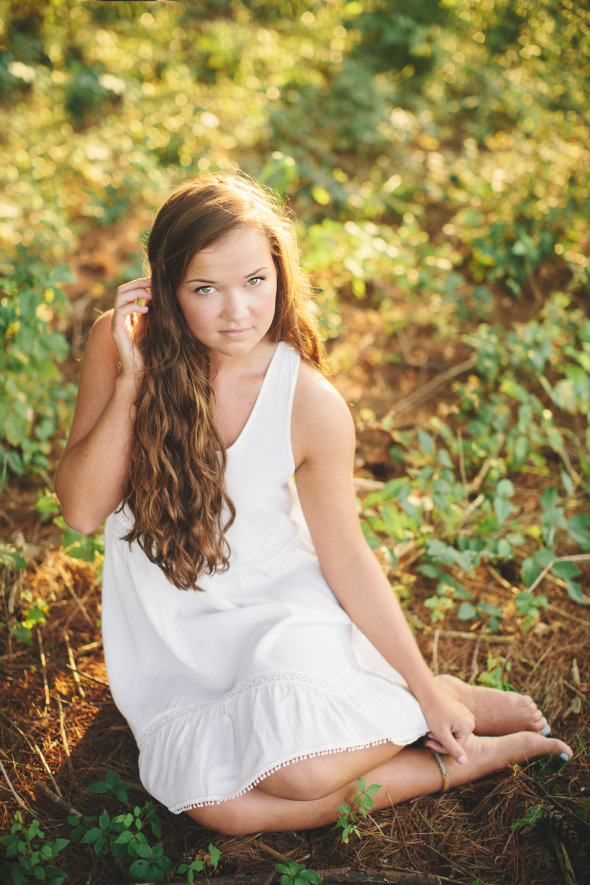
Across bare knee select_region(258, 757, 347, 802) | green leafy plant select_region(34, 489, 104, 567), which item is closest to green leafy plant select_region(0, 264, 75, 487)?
green leafy plant select_region(34, 489, 104, 567)

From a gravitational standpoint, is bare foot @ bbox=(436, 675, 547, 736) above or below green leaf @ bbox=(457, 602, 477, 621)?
below

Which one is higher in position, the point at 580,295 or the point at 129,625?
the point at 580,295

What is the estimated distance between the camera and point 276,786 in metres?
1.41

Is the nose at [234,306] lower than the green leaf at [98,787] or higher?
higher

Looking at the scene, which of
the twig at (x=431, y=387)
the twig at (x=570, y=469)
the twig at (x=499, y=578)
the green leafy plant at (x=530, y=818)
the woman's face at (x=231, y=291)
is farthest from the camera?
the twig at (x=431, y=387)

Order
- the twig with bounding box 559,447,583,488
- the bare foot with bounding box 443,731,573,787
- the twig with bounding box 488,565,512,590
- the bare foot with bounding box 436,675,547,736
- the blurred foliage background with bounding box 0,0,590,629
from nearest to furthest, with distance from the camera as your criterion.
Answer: the bare foot with bounding box 443,731,573,787
the bare foot with bounding box 436,675,547,736
the twig with bounding box 488,565,512,590
the blurred foliage background with bounding box 0,0,590,629
the twig with bounding box 559,447,583,488

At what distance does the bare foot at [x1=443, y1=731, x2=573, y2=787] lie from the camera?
5.46 feet

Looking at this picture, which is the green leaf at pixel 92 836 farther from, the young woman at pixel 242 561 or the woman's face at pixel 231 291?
the woman's face at pixel 231 291

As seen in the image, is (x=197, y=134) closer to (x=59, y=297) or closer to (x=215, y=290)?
(x=59, y=297)

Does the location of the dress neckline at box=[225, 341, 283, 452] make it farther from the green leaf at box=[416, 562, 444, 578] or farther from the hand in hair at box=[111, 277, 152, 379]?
the green leaf at box=[416, 562, 444, 578]

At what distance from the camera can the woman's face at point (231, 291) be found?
1336 mm

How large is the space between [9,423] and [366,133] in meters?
3.73

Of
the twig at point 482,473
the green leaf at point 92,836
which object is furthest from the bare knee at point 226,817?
the twig at point 482,473

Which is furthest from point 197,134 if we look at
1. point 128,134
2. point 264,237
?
point 264,237
